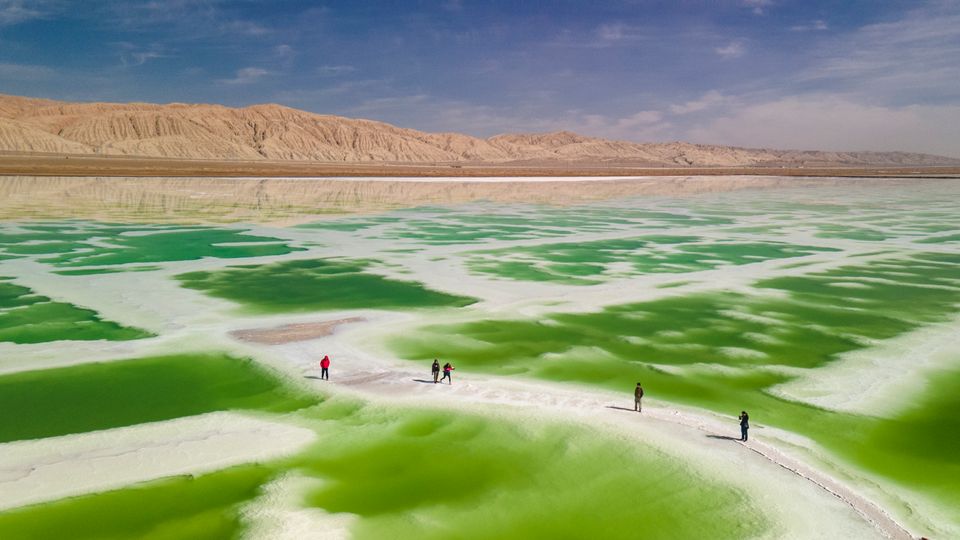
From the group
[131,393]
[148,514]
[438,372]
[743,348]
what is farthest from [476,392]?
[743,348]

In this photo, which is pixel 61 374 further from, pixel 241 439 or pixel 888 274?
pixel 888 274

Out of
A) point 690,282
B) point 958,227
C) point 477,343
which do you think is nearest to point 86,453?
point 477,343

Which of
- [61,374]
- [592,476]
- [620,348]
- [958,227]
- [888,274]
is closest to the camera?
[592,476]

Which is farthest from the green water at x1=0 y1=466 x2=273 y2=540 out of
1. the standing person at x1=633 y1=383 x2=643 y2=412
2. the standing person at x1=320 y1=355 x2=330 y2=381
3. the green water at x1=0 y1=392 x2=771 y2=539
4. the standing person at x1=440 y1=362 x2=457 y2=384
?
the standing person at x1=633 y1=383 x2=643 y2=412

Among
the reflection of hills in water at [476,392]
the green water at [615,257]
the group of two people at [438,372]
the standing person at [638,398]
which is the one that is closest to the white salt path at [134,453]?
the reflection of hills in water at [476,392]

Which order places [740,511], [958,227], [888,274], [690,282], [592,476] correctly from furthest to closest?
[958,227] < [888,274] < [690,282] < [592,476] < [740,511]

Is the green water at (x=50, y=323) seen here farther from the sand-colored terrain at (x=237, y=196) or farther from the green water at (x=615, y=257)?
the sand-colored terrain at (x=237, y=196)
